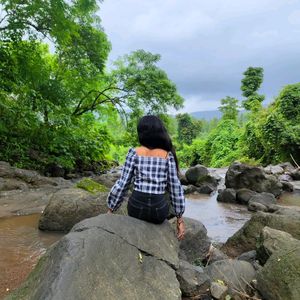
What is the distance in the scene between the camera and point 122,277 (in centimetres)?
291

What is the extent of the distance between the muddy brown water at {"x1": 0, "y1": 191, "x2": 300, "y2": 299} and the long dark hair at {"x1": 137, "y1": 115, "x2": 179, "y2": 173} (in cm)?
230

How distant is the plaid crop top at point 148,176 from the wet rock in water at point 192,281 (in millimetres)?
800

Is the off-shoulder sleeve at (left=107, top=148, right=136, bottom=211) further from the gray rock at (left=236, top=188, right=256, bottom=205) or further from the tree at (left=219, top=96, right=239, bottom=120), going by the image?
the tree at (left=219, top=96, right=239, bottom=120)

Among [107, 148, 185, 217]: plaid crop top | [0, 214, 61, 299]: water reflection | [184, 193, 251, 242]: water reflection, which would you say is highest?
[107, 148, 185, 217]: plaid crop top

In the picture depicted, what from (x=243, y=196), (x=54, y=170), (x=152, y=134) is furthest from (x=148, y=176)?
(x=54, y=170)

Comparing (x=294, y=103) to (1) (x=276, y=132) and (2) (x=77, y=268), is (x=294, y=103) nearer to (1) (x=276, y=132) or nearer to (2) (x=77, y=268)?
(1) (x=276, y=132)

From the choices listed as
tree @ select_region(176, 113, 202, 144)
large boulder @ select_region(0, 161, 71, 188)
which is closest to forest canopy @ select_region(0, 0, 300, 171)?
large boulder @ select_region(0, 161, 71, 188)

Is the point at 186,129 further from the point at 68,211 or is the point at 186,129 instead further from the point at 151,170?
the point at 151,170

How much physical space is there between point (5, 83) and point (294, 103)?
20.7 m

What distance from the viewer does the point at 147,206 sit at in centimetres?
367

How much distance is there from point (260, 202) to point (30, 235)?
799 cm

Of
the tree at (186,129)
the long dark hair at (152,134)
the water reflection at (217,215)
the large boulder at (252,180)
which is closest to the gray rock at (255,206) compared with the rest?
the water reflection at (217,215)

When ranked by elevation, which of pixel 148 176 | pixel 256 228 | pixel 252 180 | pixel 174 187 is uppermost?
pixel 148 176

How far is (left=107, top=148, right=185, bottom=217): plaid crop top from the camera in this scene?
368 centimetres
